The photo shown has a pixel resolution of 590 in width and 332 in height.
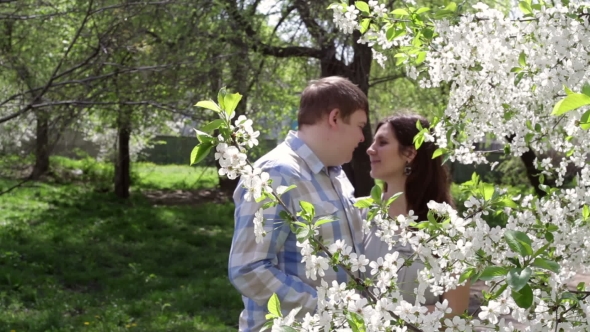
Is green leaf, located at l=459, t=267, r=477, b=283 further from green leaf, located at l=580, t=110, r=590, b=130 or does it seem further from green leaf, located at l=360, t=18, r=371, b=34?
green leaf, located at l=360, t=18, r=371, b=34

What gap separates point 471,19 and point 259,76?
22.0ft

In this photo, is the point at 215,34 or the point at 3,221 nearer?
the point at 215,34

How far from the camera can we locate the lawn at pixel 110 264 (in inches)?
260

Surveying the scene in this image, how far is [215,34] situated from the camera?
331 inches

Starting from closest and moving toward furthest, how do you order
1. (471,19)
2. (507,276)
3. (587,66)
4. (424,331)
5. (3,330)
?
(507,276)
(424,331)
(587,66)
(471,19)
(3,330)

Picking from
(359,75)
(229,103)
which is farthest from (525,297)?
(359,75)

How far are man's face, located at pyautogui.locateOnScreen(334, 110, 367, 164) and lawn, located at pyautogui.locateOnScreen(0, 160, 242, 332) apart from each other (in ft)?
13.4

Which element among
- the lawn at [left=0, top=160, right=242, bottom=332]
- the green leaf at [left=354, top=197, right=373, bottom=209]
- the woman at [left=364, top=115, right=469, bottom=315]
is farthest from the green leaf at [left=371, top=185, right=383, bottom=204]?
the lawn at [left=0, top=160, right=242, bottom=332]

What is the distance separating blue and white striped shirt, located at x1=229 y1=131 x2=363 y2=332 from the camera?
2.30 meters

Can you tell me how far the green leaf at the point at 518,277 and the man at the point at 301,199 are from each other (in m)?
0.95

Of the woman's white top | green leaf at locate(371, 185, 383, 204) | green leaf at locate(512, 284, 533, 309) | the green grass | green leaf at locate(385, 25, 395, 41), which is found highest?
green leaf at locate(385, 25, 395, 41)

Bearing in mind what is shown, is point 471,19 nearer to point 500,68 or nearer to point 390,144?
point 500,68

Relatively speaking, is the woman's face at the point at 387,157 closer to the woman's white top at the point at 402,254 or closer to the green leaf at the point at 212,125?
the woman's white top at the point at 402,254

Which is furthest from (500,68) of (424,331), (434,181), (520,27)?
(424,331)
